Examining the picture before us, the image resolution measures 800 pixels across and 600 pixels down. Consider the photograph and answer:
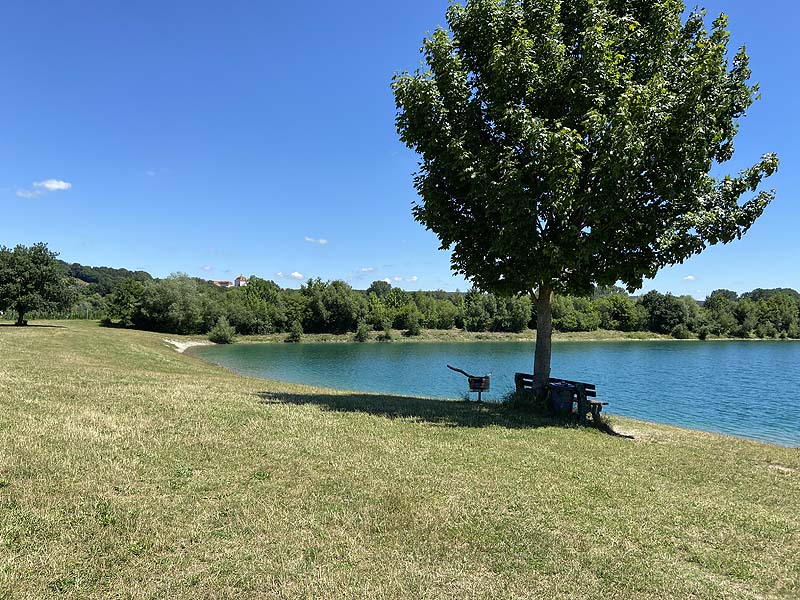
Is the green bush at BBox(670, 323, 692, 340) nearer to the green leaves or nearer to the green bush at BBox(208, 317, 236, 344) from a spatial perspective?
the green bush at BBox(208, 317, 236, 344)

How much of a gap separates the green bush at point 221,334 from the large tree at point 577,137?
79.0m

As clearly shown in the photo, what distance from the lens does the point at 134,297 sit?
8919 centimetres

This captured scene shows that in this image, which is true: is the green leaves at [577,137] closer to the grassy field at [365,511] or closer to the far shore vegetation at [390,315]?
the grassy field at [365,511]

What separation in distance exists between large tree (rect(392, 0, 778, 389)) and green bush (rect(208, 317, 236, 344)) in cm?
7903

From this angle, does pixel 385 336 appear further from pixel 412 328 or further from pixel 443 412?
pixel 443 412

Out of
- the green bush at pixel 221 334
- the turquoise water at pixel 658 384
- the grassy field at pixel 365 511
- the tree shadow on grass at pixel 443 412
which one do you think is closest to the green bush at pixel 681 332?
the turquoise water at pixel 658 384

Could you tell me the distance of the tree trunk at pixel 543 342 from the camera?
15867 millimetres

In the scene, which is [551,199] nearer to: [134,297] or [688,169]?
[688,169]

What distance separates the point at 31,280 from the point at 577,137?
188 feet

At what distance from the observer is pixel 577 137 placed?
12.5 m

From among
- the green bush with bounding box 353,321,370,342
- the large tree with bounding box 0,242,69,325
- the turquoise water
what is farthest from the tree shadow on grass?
the green bush with bounding box 353,321,370,342

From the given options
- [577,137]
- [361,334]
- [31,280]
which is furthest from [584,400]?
[361,334]

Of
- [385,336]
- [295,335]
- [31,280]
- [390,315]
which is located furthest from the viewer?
[390,315]

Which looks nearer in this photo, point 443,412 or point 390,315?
point 443,412
